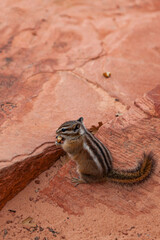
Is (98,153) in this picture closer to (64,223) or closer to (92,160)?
(92,160)

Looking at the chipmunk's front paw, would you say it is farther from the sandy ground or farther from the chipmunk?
the sandy ground

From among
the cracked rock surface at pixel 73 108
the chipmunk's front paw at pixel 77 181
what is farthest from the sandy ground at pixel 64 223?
the chipmunk's front paw at pixel 77 181

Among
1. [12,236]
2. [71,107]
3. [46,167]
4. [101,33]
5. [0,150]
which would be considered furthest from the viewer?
[101,33]

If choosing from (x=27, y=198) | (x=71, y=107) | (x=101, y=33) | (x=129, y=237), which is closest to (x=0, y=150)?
(x=27, y=198)

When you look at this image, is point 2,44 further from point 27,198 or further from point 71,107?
point 27,198

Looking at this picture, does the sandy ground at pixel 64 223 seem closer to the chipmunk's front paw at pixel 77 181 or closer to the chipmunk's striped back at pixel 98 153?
the chipmunk's front paw at pixel 77 181
